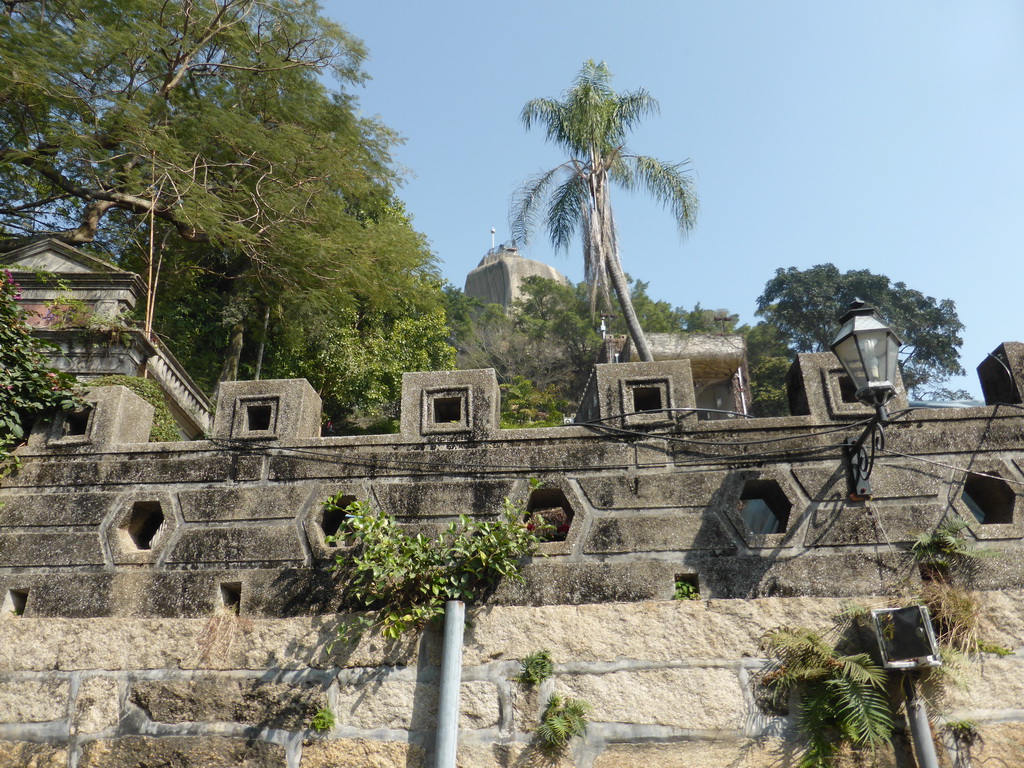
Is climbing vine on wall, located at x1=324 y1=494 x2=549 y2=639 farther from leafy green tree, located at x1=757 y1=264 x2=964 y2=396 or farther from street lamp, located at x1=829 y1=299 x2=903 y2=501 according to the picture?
leafy green tree, located at x1=757 y1=264 x2=964 y2=396

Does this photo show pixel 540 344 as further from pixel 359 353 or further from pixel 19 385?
pixel 19 385

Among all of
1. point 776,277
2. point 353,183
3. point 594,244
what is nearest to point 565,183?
point 594,244

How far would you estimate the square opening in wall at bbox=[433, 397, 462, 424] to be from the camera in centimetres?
505

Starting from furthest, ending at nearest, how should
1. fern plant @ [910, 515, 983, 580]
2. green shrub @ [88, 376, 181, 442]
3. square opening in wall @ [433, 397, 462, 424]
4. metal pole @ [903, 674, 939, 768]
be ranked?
1. green shrub @ [88, 376, 181, 442]
2. square opening in wall @ [433, 397, 462, 424]
3. fern plant @ [910, 515, 983, 580]
4. metal pole @ [903, 674, 939, 768]

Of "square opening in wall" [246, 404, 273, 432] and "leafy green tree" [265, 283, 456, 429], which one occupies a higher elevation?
"leafy green tree" [265, 283, 456, 429]

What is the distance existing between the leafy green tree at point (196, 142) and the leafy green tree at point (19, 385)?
1687mm

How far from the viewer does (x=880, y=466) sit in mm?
4590

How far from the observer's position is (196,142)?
9.62 metres

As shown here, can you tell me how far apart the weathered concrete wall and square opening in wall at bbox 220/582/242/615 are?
0.08m

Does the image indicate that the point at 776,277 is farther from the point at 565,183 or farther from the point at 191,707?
the point at 191,707

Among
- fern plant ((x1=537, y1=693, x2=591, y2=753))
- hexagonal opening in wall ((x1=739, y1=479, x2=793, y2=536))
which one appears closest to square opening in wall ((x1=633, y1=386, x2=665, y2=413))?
hexagonal opening in wall ((x1=739, y1=479, x2=793, y2=536))

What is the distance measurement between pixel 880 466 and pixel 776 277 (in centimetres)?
2799

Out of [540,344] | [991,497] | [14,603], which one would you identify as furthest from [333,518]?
[540,344]

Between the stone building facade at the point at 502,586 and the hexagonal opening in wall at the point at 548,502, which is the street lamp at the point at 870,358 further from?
the hexagonal opening in wall at the point at 548,502
